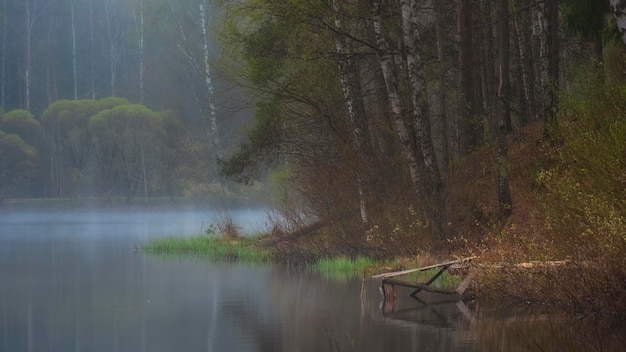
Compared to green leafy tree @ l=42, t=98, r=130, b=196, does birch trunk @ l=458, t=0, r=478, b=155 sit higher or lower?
lower

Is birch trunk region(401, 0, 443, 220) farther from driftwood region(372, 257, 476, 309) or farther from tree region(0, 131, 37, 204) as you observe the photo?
tree region(0, 131, 37, 204)

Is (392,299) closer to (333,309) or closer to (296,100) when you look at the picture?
(333,309)

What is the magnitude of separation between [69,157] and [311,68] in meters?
57.3

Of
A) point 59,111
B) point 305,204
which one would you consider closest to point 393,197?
point 305,204

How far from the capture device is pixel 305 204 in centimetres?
2842

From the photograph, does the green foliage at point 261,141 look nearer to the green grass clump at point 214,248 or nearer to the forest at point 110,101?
the green grass clump at point 214,248

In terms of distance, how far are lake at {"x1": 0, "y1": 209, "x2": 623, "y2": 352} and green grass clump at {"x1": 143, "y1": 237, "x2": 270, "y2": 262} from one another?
1551 millimetres

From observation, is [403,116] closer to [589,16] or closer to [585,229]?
[589,16]

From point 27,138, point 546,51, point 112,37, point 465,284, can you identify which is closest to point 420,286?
point 465,284

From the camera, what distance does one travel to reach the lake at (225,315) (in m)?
14.7

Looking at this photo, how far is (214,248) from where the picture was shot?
33469 millimetres

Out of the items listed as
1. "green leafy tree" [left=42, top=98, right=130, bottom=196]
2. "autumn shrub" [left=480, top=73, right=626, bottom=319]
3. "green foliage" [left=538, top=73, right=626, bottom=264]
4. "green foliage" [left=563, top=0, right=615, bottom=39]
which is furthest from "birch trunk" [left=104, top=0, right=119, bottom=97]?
"green foliage" [left=538, top=73, right=626, bottom=264]

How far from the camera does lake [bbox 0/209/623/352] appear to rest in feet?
48.2

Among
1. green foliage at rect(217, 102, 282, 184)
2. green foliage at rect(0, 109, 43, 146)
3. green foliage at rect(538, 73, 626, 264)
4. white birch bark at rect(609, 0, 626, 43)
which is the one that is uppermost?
green foliage at rect(0, 109, 43, 146)
